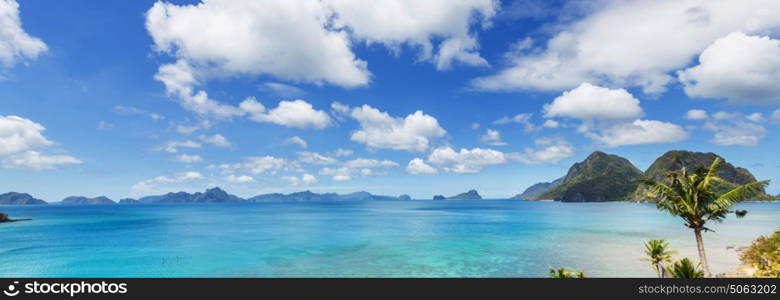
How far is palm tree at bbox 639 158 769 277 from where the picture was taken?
826 inches

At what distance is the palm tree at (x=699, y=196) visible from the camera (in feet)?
68.8

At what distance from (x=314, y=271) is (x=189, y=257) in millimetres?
27355

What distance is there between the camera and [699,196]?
70.4 ft
